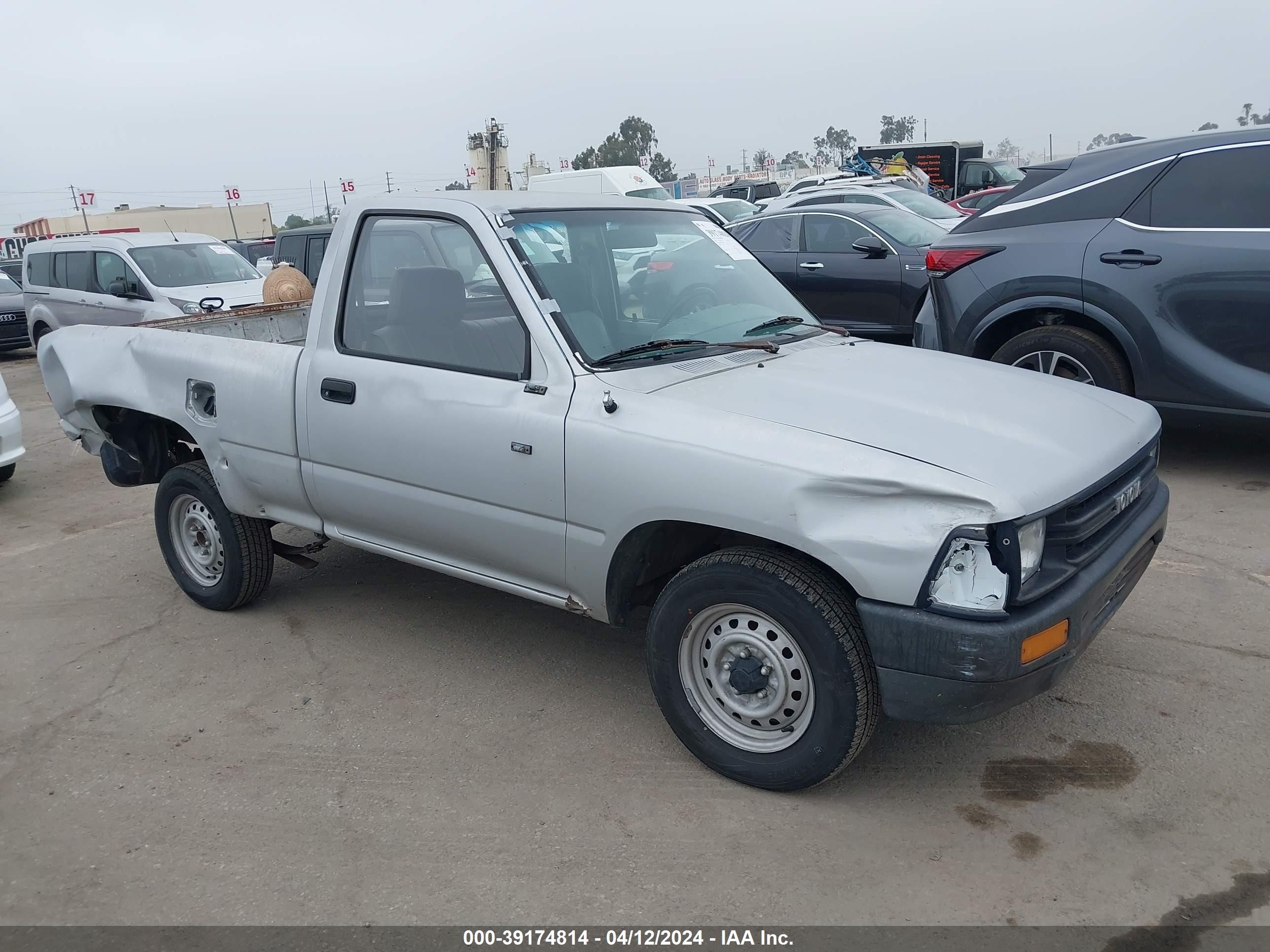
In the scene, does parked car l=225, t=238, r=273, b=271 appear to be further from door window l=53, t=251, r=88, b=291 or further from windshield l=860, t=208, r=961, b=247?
windshield l=860, t=208, r=961, b=247

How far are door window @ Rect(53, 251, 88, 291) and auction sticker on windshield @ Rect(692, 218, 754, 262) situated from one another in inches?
439

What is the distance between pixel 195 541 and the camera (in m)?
5.03

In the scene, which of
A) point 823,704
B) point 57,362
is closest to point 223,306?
point 57,362

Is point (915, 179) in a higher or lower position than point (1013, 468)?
higher

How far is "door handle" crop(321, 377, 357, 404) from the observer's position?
13.0 ft

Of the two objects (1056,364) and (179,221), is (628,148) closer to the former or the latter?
(179,221)

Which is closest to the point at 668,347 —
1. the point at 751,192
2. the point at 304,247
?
the point at 304,247

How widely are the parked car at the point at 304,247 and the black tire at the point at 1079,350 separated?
10.0 m

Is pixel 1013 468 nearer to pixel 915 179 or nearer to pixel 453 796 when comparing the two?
pixel 453 796

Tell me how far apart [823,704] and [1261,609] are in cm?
249

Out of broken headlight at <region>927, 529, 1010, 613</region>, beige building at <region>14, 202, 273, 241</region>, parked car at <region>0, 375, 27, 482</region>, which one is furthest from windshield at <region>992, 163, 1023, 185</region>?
beige building at <region>14, 202, 273, 241</region>

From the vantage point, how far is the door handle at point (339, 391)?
13.0 feet

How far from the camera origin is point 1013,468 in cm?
286

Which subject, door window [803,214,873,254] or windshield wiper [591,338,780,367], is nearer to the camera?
windshield wiper [591,338,780,367]
